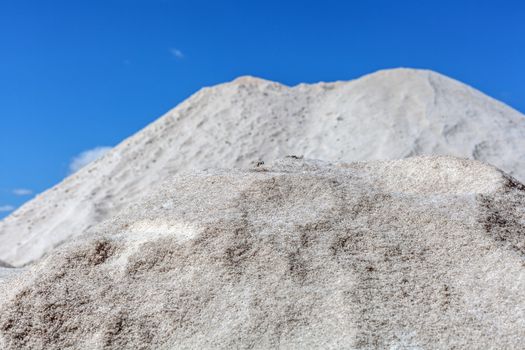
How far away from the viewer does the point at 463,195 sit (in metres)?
3.51

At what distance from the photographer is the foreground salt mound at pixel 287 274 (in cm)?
257

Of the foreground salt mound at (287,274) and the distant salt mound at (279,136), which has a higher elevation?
the distant salt mound at (279,136)

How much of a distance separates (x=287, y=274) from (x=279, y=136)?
11784 mm

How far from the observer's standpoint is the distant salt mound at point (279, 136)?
42.2 ft

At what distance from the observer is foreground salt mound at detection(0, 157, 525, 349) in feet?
8.44

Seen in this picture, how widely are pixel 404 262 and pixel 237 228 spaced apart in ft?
2.31

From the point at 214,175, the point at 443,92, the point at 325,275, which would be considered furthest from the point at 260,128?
the point at 325,275

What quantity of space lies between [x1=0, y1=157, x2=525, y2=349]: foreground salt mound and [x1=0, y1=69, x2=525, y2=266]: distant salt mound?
29.4 ft

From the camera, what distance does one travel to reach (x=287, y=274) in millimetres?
2791

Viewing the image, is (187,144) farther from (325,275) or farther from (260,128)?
(325,275)

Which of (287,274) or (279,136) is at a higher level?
(279,136)

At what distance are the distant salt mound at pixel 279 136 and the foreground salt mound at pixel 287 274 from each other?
8.96 m

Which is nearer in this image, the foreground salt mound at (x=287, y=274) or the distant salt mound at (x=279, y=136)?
the foreground salt mound at (x=287, y=274)

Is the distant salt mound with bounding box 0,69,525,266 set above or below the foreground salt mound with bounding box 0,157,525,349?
above
